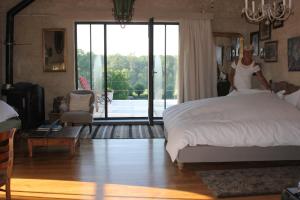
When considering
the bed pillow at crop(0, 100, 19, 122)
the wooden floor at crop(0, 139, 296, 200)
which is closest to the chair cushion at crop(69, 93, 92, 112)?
the bed pillow at crop(0, 100, 19, 122)

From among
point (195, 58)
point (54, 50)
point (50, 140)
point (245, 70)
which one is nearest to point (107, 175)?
point (50, 140)

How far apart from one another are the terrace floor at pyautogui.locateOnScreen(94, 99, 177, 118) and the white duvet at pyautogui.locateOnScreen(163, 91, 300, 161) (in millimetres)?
3841

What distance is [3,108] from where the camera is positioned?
20.1ft

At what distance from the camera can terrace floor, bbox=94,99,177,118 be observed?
29.8 feet

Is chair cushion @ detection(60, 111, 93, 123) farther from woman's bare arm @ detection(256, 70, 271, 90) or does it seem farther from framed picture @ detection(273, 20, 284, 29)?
framed picture @ detection(273, 20, 284, 29)

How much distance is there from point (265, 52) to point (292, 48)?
4.15 feet

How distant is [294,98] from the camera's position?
551 cm

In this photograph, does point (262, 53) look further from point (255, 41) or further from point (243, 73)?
point (243, 73)

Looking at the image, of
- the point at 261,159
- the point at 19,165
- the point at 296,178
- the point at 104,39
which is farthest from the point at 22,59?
the point at 296,178

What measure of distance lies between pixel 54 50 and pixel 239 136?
17.2ft

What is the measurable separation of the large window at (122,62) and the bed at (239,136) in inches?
157

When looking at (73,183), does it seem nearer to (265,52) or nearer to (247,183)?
(247,183)

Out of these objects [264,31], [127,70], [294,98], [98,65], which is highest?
[264,31]

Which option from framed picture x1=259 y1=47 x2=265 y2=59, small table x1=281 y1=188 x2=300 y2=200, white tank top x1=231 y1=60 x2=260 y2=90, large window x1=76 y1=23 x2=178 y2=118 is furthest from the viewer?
large window x1=76 y1=23 x2=178 y2=118
